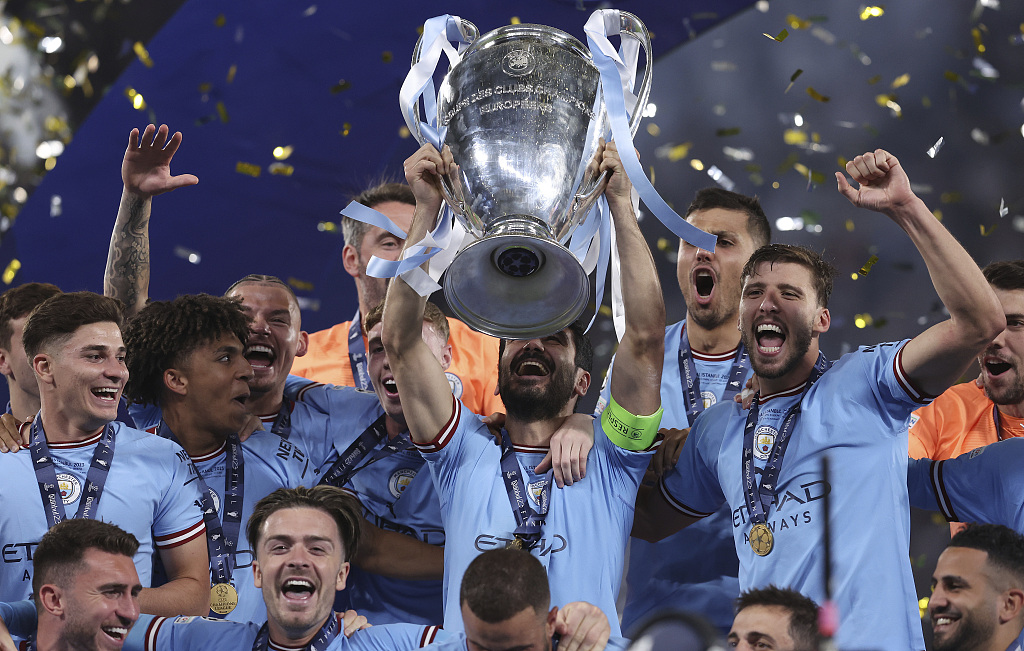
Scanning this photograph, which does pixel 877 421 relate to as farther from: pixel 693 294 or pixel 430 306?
pixel 430 306

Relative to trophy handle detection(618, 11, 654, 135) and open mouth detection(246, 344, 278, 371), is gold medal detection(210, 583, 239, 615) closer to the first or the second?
open mouth detection(246, 344, 278, 371)

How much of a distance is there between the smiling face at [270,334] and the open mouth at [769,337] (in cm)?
167

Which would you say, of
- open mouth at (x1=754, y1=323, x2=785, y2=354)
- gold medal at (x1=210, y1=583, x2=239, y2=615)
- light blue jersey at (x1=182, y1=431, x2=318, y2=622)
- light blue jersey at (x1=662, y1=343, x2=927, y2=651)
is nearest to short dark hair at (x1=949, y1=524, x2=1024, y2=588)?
light blue jersey at (x1=662, y1=343, x2=927, y2=651)

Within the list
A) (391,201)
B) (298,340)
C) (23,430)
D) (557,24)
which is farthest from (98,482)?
(557,24)

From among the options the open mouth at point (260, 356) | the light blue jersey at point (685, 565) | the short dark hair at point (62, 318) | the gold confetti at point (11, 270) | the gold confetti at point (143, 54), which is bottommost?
the light blue jersey at point (685, 565)

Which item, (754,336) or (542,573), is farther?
(754,336)

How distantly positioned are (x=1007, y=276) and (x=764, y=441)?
1106mm

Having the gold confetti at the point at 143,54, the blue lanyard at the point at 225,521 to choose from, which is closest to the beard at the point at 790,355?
the blue lanyard at the point at 225,521

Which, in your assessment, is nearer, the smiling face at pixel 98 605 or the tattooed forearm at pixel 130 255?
the smiling face at pixel 98 605

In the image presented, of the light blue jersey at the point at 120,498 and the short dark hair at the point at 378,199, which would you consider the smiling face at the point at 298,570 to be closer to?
the light blue jersey at the point at 120,498

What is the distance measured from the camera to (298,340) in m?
4.19

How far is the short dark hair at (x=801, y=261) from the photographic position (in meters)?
3.33

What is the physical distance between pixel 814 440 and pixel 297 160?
381cm

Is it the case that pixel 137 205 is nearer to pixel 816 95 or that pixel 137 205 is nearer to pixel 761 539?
pixel 761 539
